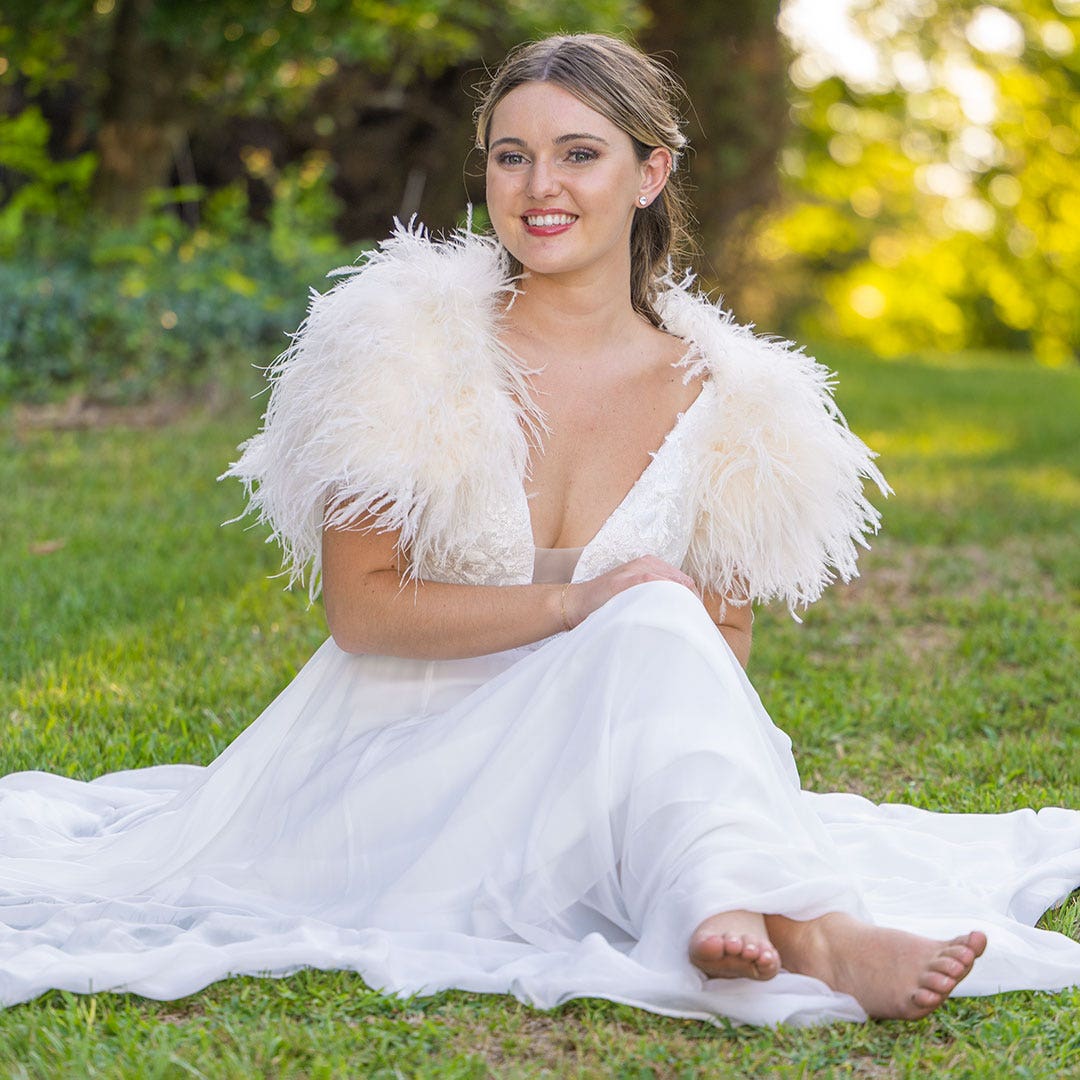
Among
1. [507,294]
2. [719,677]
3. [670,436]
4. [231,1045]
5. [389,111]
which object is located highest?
[389,111]

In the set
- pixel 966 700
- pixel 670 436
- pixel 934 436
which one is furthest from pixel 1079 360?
pixel 670 436

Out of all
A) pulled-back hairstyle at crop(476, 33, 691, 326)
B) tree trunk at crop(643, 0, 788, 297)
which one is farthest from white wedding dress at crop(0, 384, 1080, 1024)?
tree trunk at crop(643, 0, 788, 297)

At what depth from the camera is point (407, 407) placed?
2762 mm

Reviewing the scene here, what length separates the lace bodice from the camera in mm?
2844

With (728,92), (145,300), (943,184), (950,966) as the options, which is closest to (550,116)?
(950,966)

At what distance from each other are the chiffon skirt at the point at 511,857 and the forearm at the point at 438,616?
0.10 metres

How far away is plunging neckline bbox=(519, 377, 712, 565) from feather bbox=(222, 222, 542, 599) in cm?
9

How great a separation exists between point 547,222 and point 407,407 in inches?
17.4

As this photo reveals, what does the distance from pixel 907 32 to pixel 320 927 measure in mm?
17673

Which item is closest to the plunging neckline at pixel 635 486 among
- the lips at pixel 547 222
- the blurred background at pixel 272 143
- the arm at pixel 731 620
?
the arm at pixel 731 620

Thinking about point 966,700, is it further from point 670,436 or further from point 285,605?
point 285,605

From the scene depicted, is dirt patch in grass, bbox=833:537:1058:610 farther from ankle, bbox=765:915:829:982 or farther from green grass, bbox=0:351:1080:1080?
ankle, bbox=765:915:829:982

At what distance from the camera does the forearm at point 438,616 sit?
2.73 meters

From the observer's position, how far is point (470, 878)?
2613 mm
